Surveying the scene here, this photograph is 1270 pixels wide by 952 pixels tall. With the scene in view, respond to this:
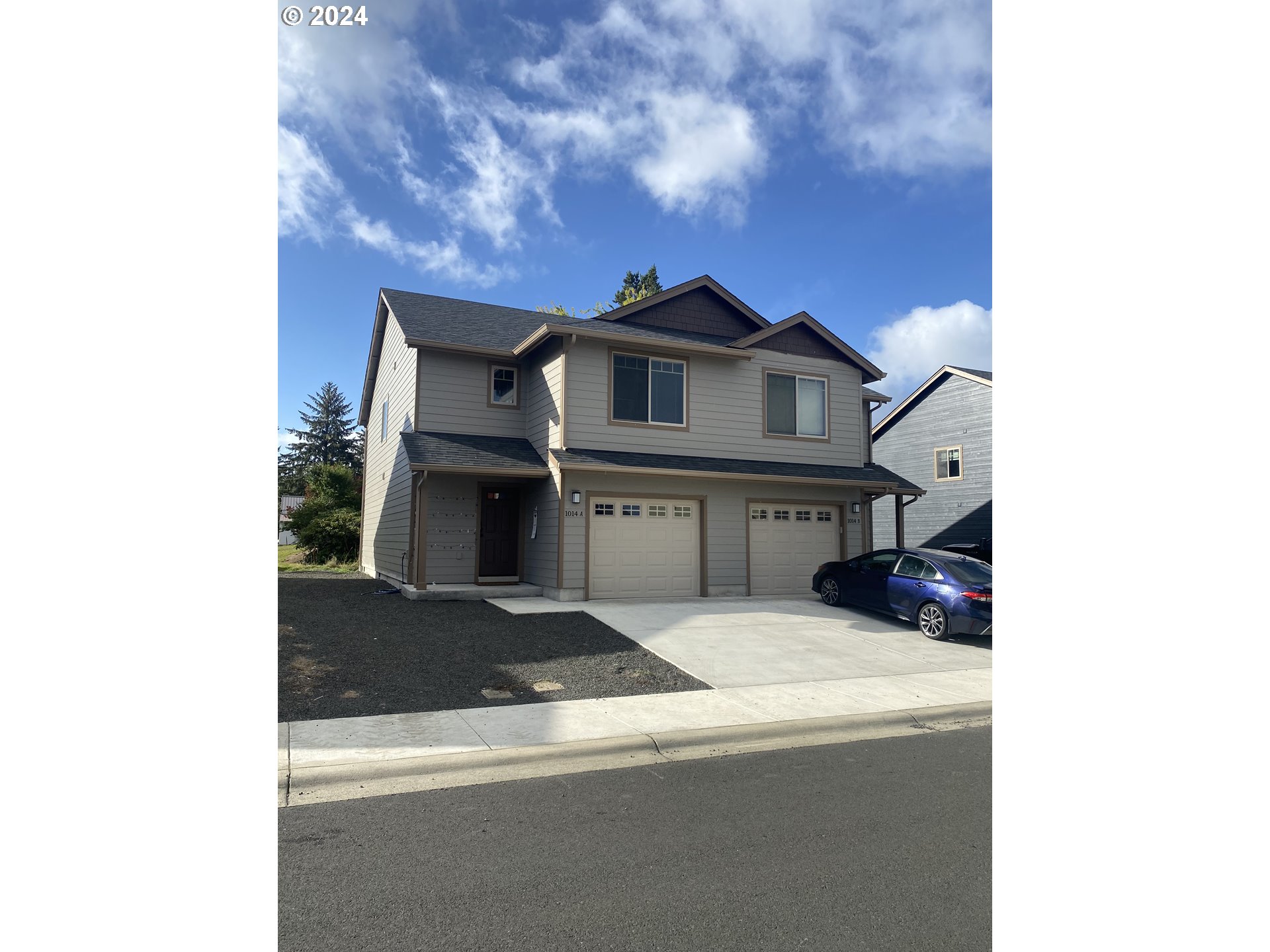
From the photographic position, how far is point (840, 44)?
8.12ft

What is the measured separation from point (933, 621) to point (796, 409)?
6.33 meters

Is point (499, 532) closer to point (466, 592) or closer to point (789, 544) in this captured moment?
point (466, 592)

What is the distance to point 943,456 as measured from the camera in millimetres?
22812

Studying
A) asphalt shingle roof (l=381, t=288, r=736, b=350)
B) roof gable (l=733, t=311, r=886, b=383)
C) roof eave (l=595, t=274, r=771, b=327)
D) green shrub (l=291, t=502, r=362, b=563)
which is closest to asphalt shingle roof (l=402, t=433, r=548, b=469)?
asphalt shingle roof (l=381, t=288, r=736, b=350)

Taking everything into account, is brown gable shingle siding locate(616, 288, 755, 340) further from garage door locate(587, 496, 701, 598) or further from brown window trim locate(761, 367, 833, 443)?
garage door locate(587, 496, 701, 598)

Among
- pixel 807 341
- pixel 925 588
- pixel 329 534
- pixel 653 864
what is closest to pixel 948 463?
pixel 807 341

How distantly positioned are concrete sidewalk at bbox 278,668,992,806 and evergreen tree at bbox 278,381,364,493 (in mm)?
49782

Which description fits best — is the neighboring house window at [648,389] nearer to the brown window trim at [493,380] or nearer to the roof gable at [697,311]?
the roof gable at [697,311]

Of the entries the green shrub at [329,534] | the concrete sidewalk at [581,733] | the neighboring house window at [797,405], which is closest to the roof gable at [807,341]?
the neighboring house window at [797,405]

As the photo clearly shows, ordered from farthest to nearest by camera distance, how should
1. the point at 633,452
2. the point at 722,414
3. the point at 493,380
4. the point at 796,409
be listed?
1. the point at 796,409
2. the point at 493,380
3. the point at 722,414
4. the point at 633,452

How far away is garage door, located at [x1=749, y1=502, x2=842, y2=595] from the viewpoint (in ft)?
51.1
